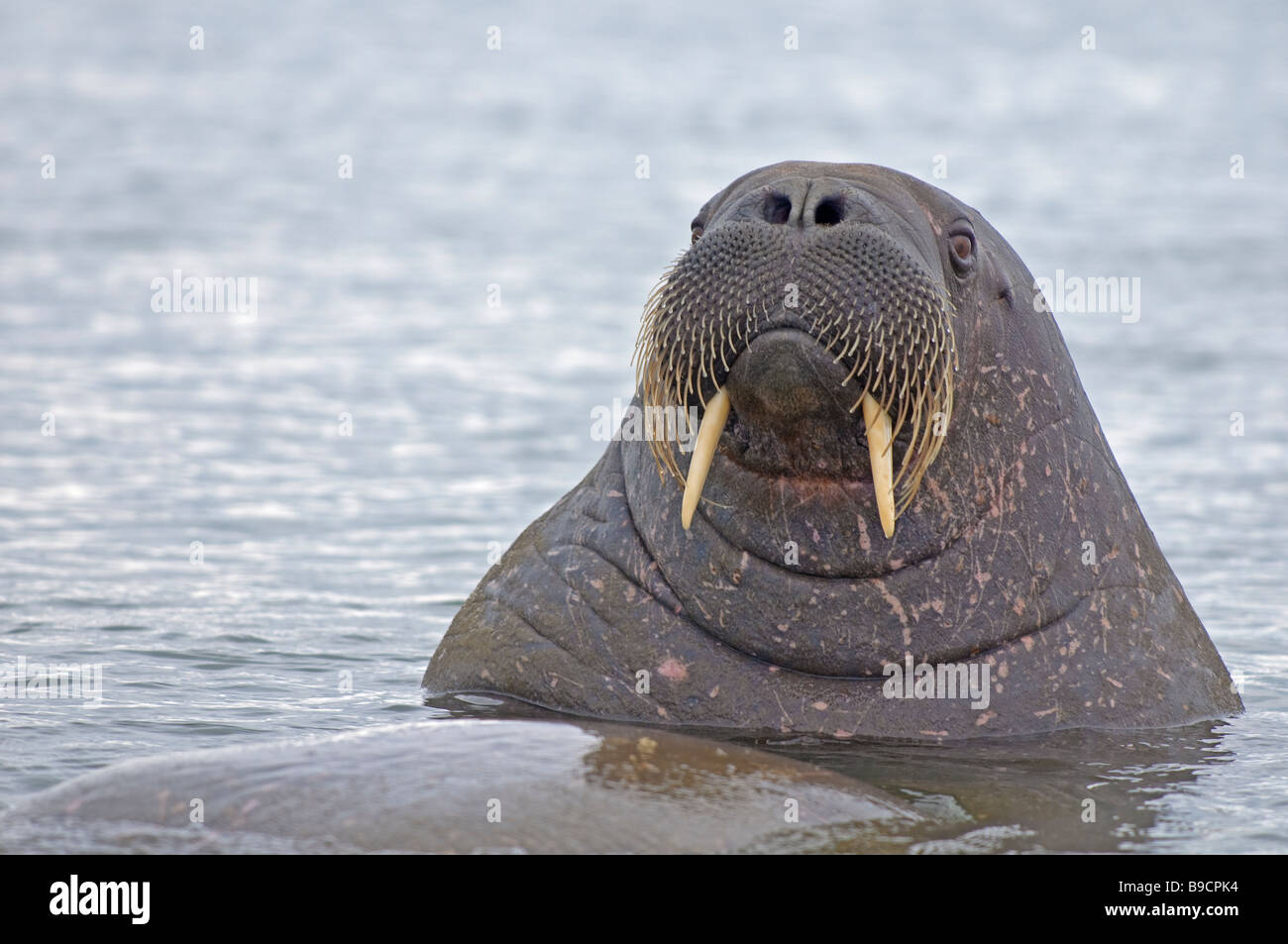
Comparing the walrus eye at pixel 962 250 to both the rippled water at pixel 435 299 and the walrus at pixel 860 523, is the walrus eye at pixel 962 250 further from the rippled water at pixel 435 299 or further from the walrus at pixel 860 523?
the rippled water at pixel 435 299

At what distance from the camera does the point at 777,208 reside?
6188 millimetres

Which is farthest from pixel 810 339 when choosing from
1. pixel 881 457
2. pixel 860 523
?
pixel 860 523

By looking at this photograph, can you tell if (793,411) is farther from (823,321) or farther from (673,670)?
(673,670)

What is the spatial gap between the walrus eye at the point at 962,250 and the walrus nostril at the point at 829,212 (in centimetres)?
57

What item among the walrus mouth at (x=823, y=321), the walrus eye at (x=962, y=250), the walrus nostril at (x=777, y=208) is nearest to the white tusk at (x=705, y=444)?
the walrus mouth at (x=823, y=321)

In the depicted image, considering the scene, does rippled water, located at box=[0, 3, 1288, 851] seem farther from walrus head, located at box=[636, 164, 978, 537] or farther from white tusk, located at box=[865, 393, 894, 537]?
walrus head, located at box=[636, 164, 978, 537]

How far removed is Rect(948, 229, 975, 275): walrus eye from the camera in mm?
6523

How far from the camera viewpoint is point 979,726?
6.44 m

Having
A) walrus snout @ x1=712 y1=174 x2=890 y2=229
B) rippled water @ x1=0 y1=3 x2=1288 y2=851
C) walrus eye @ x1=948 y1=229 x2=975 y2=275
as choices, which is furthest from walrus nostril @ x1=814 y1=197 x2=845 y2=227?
rippled water @ x1=0 y1=3 x2=1288 y2=851

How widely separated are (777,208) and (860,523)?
107cm

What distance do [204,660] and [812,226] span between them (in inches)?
138

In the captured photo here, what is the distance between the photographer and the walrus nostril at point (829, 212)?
6.12m

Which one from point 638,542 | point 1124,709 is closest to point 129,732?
point 638,542
